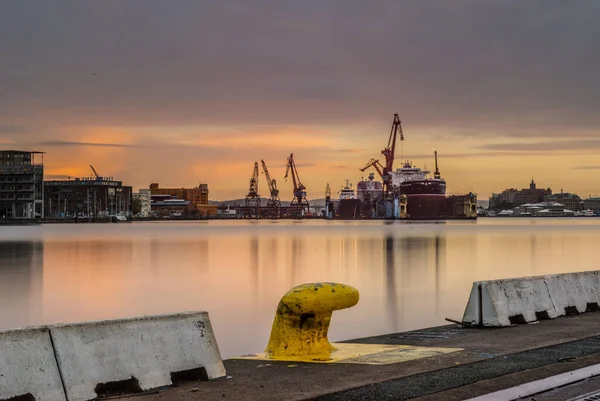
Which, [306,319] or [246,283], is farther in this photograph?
[246,283]

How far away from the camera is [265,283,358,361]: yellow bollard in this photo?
10258 millimetres

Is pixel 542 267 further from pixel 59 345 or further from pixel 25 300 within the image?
pixel 59 345

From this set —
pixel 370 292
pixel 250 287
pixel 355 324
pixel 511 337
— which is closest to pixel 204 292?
pixel 250 287

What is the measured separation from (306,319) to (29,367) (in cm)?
413

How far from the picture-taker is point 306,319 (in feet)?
34.2

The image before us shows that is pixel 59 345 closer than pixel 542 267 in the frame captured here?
Yes

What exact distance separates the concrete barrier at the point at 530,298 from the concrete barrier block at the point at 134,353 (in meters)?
5.93

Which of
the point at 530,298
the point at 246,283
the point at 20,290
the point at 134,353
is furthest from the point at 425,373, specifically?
the point at 246,283

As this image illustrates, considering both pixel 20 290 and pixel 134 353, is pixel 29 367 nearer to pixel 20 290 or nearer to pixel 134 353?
pixel 134 353

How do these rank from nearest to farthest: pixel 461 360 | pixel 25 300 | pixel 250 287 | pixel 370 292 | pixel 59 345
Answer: pixel 59 345 → pixel 461 360 → pixel 25 300 → pixel 370 292 → pixel 250 287

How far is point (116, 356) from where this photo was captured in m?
8.09

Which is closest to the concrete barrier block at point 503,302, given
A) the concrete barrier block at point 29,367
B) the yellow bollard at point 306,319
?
the yellow bollard at point 306,319

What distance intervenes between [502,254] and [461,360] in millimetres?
62908

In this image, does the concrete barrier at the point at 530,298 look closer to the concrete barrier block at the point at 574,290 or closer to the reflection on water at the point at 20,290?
the concrete barrier block at the point at 574,290
